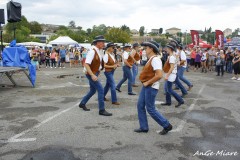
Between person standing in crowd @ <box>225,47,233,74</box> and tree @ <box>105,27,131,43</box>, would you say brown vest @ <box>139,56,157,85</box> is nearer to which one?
person standing in crowd @ <box>225,47,233,74</box>

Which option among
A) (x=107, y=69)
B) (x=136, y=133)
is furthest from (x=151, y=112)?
(x=107, y=69)

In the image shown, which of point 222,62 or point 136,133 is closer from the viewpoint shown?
point 136,133

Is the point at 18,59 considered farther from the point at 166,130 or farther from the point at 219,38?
the point at 219,38

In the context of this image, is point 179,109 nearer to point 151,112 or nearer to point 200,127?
point 200,127

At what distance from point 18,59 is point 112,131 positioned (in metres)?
7.32

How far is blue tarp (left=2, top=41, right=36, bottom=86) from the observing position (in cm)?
1145

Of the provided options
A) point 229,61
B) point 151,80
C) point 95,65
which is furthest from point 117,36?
point 151,80

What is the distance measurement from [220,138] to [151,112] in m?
1.33

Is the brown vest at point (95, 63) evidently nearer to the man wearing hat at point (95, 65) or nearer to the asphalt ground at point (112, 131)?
the man wearing hat at point (95, 65)

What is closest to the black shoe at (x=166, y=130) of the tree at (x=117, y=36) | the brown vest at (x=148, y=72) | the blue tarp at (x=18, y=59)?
the brown vest at (x=148, y=72)

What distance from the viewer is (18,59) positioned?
37.8 ft

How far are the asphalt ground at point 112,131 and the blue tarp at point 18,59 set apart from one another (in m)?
2.54

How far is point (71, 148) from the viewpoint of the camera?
466 cm

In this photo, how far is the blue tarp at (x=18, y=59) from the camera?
37.6 ft
